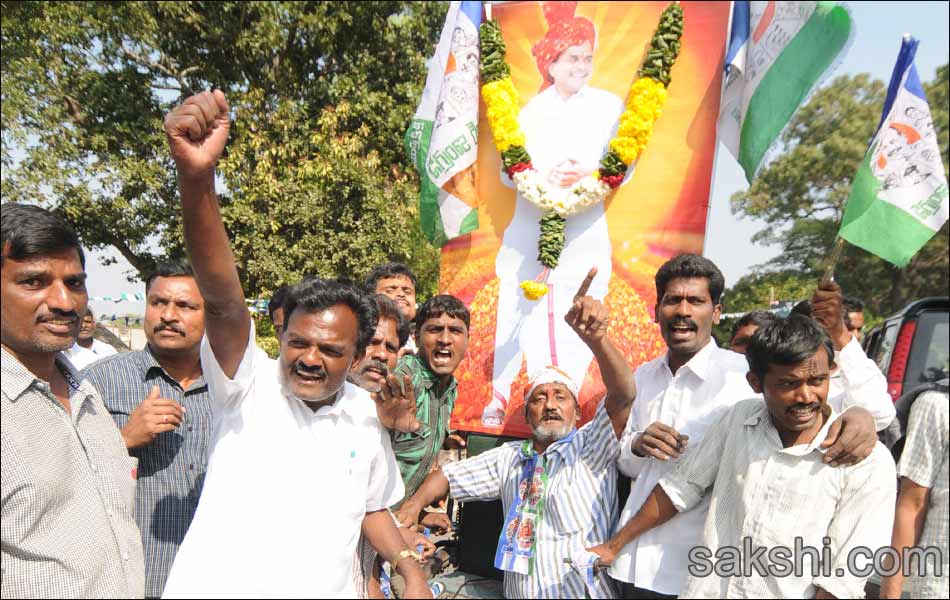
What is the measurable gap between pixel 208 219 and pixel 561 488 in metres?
1.71

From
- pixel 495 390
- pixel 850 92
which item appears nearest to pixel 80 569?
pixel 495 390

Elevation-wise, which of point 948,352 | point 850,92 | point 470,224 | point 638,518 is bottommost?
point 638,518

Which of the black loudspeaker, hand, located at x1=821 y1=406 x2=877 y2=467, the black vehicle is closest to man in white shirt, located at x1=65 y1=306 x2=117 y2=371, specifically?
the black loudspeaker

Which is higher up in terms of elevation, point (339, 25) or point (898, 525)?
point (339, 25)

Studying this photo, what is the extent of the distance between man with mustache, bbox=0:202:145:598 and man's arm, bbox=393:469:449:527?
1.09 meters

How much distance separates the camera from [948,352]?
5.75 meters

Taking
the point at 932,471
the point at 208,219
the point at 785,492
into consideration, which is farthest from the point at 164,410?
the point at 932,471

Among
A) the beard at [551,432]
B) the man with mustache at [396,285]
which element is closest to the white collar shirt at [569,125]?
the man with mustache at [396,285]

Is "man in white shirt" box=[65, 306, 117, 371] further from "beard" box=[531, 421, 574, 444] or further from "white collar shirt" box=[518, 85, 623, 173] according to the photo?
"beard" box=[531, 421, 574, 444]

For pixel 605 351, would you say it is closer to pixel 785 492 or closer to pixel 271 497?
pixel 785 492

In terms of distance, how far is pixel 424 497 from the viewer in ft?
9.93

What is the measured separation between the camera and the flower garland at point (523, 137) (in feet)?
16.0

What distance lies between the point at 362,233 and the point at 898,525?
10499 millimetres

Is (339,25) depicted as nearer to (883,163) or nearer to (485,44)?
(485,44)
